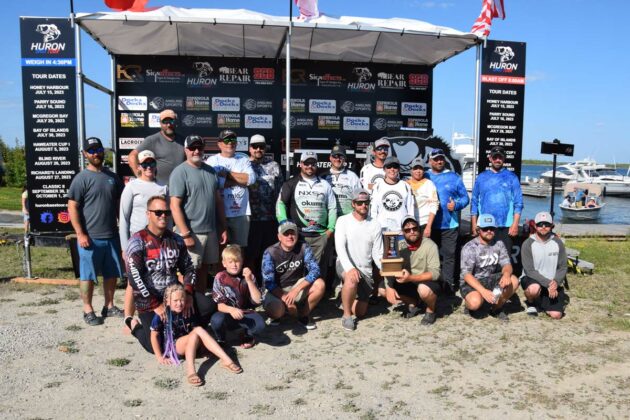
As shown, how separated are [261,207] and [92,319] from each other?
2081 mm

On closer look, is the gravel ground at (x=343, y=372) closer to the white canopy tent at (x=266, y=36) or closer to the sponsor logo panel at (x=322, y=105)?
the white canopy tent at (x=266, y=36)

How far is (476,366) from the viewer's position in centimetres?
404

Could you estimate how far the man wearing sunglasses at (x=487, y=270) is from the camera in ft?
17.0

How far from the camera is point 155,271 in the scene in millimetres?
Answer: 4195

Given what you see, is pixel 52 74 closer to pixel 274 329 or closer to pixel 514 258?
pixel 274 329

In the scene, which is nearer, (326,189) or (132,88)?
(326,189)

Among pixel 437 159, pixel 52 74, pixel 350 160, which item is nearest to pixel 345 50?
pixel 350 160

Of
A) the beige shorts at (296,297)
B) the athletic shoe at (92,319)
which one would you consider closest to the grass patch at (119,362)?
the athletic shoe at (92,319)

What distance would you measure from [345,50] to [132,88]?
3509 mm

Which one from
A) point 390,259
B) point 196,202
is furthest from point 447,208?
point 196,202

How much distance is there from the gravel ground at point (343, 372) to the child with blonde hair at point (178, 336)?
0.11 m

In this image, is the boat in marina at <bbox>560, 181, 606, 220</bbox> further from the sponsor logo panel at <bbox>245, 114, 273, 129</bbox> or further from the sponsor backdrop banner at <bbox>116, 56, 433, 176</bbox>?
the sponsor logo panel at <bbox>245, 114, 273, 129</bbox>

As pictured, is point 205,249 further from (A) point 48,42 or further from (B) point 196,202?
(A) point 48,42

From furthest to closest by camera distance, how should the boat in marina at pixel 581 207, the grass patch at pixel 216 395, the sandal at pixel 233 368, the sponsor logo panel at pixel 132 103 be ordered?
the boat in marina at pixel 581 207, the sponsor logo panel at pixel 132 103, the sandal at pixel 233 368, the grass patch at pixel 216 395
